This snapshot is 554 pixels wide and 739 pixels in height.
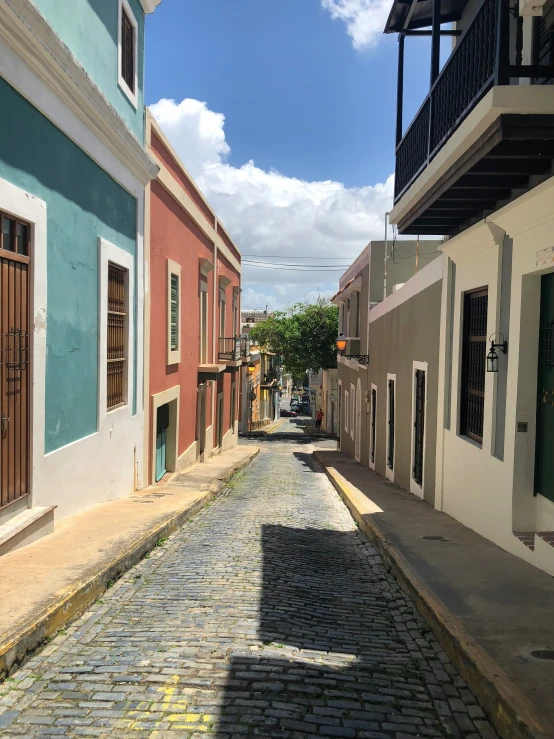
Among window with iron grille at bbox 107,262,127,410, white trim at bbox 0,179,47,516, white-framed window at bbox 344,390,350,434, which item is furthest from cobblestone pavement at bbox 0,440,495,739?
white-framed window at bbox 344,390,350,434

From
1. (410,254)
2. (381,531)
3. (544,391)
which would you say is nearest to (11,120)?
(544,391)

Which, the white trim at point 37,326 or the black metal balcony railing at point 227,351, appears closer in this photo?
the white trim at point 37,326

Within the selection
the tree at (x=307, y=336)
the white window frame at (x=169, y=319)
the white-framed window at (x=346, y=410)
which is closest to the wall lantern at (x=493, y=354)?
the white window frame at (x=169, y=319)

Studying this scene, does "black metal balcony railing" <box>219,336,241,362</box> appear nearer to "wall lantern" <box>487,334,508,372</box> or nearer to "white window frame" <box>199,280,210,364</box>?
"white window frame" <box>199,280,210,364</box>

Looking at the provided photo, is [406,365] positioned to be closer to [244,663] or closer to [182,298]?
[182,298]

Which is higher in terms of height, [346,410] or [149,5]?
[149,5]

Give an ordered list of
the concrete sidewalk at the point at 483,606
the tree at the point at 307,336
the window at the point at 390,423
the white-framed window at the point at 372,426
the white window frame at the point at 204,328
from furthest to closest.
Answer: the tree at the point at 307,336 → the white-framed window at the point at 372,426 → the white window frame at the point at 204,328 → the window at the point at 390,423 → the concrete sidewalk at the point at 483,606

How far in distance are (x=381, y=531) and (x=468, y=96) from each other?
173 inches

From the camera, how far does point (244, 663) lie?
11.5 feet

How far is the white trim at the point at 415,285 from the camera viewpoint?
359 inches

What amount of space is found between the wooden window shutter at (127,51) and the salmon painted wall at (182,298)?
166 cm

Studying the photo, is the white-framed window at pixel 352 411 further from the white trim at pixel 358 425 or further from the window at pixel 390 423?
the window at pixel 390 423

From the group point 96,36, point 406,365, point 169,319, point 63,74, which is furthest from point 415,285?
point 63,74

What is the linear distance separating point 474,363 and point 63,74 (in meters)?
5.28
